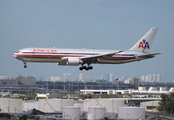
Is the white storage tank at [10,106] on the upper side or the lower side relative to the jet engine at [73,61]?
lower

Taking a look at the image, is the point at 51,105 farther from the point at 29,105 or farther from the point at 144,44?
the point at 144,44

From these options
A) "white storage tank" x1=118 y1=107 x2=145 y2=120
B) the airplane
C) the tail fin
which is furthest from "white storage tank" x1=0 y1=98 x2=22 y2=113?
the tail fin

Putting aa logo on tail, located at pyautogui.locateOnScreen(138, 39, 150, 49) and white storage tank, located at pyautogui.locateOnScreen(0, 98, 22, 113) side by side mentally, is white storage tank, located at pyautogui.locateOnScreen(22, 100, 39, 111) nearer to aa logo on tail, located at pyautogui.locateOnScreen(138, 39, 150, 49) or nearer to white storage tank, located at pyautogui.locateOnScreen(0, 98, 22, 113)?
white storage tank, located at pyautogui.locateOnScreen(0, 98, 22, 113)

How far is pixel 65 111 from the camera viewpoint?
121m

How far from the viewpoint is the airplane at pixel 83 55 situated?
373 feet

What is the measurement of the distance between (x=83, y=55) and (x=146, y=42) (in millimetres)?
21834

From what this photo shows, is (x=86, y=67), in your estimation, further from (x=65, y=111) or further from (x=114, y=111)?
(x=114, y=111)

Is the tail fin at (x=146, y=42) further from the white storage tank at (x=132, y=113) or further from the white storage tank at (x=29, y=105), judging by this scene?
the white storage tank at (x=29, y=105)

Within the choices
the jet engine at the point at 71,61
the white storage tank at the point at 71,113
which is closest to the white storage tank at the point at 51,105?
the white storage tank at the point at 71,113

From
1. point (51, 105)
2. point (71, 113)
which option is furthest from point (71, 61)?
point (51, 105)

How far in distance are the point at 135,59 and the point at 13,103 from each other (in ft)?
138

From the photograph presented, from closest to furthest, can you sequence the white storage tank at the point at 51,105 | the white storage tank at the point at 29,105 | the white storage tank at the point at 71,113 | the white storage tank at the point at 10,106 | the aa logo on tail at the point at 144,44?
1. the white storage tank at the point at 71,113
2. the aa logo on tail at the point at 144,44
3. the white storage tank at the point at 10,106
4. the white storage tank at the point at 51,105
5. the white storage tank at the point at 29,105

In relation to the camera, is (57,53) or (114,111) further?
(114,111)

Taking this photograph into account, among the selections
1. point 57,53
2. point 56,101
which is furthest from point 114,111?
point 57,53
